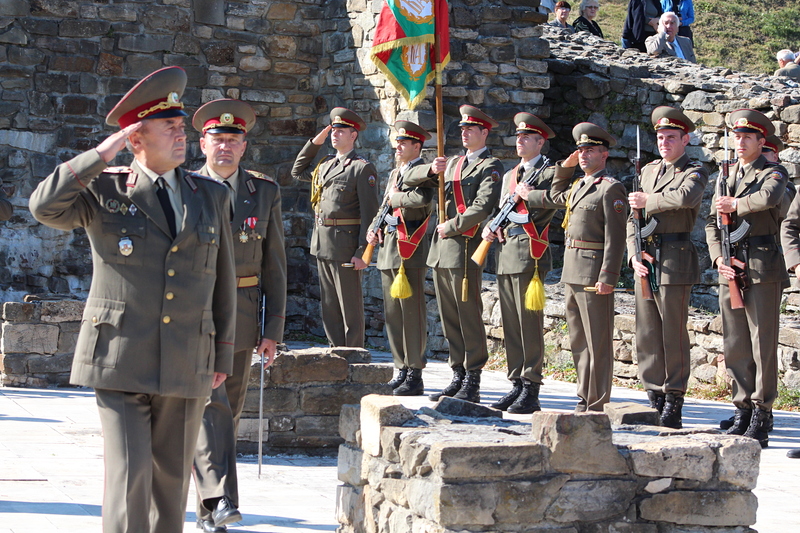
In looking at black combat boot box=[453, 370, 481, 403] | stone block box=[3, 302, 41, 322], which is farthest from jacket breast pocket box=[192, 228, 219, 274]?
stone block box=[3, 302, 41, 322]

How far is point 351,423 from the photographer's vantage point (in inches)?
168

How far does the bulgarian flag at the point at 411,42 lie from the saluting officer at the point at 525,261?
0.98 metres

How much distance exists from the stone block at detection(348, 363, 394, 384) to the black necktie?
104 inches

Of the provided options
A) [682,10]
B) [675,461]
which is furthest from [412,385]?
[682,10]

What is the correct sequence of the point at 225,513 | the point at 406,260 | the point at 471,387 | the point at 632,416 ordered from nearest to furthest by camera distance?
the point at 225,513 → the point at 632,416 → the point at 471,387 → the point at 406,260

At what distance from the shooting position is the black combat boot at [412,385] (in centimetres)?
761

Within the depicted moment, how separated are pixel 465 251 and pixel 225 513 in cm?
369

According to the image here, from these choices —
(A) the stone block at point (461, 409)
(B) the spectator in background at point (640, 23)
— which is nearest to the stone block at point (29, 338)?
(A) the stone block at point (461, 409)

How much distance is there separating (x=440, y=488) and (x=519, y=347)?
382 centimetres

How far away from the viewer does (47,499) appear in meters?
4.60

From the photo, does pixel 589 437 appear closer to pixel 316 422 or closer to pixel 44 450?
pixel 316 422

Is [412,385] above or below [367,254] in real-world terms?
below

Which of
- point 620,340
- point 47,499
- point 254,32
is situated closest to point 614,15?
point 254,32

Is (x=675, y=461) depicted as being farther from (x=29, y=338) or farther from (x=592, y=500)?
(x=29, y=338)
